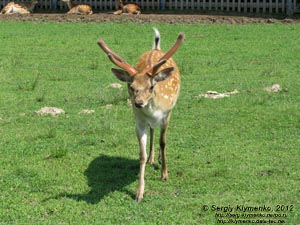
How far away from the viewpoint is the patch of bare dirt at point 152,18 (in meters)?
21.3

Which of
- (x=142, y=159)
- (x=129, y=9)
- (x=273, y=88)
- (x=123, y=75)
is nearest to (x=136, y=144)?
(x=142, y=159)

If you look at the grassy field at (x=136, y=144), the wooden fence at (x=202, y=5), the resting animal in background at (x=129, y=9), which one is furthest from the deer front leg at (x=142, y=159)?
the resting animal in background at (x=129, y=9)

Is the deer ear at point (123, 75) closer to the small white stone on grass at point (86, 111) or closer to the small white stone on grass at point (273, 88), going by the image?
the small white stone on grass at point (86, 111)

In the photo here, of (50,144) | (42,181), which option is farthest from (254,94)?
(42,181)

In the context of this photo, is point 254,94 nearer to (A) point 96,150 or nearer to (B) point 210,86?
(B) point 210,86

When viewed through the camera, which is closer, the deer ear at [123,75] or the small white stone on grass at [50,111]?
the deer ear at [123,75]

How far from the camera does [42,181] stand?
746 centimetres

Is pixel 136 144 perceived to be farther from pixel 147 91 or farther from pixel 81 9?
pixel 81 9

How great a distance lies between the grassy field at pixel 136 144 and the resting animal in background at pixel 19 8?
9436 mm

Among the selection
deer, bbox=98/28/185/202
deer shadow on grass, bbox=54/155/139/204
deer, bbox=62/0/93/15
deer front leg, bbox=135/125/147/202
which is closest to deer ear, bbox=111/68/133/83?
deer, bbox=98/28/185/202

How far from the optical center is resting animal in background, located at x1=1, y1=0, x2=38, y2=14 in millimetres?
24906

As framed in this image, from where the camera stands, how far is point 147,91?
6.76 metres

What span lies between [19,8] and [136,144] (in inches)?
684

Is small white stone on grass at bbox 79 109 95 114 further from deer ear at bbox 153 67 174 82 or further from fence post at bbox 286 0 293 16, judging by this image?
fence post at bbox 286 0 293 16
